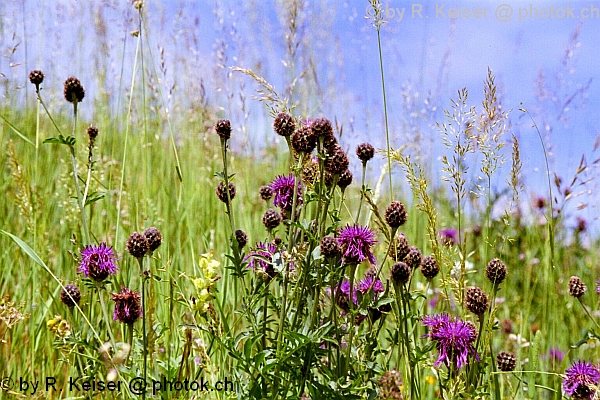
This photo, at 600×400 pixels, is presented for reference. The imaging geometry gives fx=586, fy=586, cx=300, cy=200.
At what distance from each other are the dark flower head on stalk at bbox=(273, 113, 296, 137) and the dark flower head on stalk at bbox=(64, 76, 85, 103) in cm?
47

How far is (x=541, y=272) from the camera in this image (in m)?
2.54

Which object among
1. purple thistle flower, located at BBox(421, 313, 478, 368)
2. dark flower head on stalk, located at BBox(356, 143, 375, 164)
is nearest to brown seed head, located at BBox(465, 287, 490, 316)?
purple thistle flower, located at BBox(421, 313, 478, 368)

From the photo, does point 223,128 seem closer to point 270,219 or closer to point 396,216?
point 270,219

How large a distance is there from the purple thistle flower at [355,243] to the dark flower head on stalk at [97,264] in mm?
427

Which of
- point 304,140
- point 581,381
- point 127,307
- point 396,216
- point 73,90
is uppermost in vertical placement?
point 73,90

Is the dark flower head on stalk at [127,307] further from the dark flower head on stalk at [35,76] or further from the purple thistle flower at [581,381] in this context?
the purple thistle flower at [581,381]

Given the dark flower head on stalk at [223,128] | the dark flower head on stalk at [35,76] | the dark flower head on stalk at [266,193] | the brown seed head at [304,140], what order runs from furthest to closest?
the dark flower head on stalk at [35,76] → the dark flower head on stalk at [266,193] → the dark flower head on stalk at [223,128] → the brown seed head at [304,140]

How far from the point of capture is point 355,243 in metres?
0.99

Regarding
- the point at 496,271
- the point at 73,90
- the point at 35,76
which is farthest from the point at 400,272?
the point at 35,76

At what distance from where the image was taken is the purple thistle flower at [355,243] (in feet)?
3.18

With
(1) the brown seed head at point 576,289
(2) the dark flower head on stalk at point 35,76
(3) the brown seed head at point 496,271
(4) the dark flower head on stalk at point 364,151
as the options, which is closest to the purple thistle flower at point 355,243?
(4) the dark flower head on stalk at point 364,151

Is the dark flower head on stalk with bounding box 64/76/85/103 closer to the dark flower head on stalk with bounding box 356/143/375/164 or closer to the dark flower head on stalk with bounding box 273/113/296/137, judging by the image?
the dark flower head on stalk with bounding box 273/113/296/137

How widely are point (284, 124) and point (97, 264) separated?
16.4 inches

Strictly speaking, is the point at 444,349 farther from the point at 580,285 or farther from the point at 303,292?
the point at 580,285
